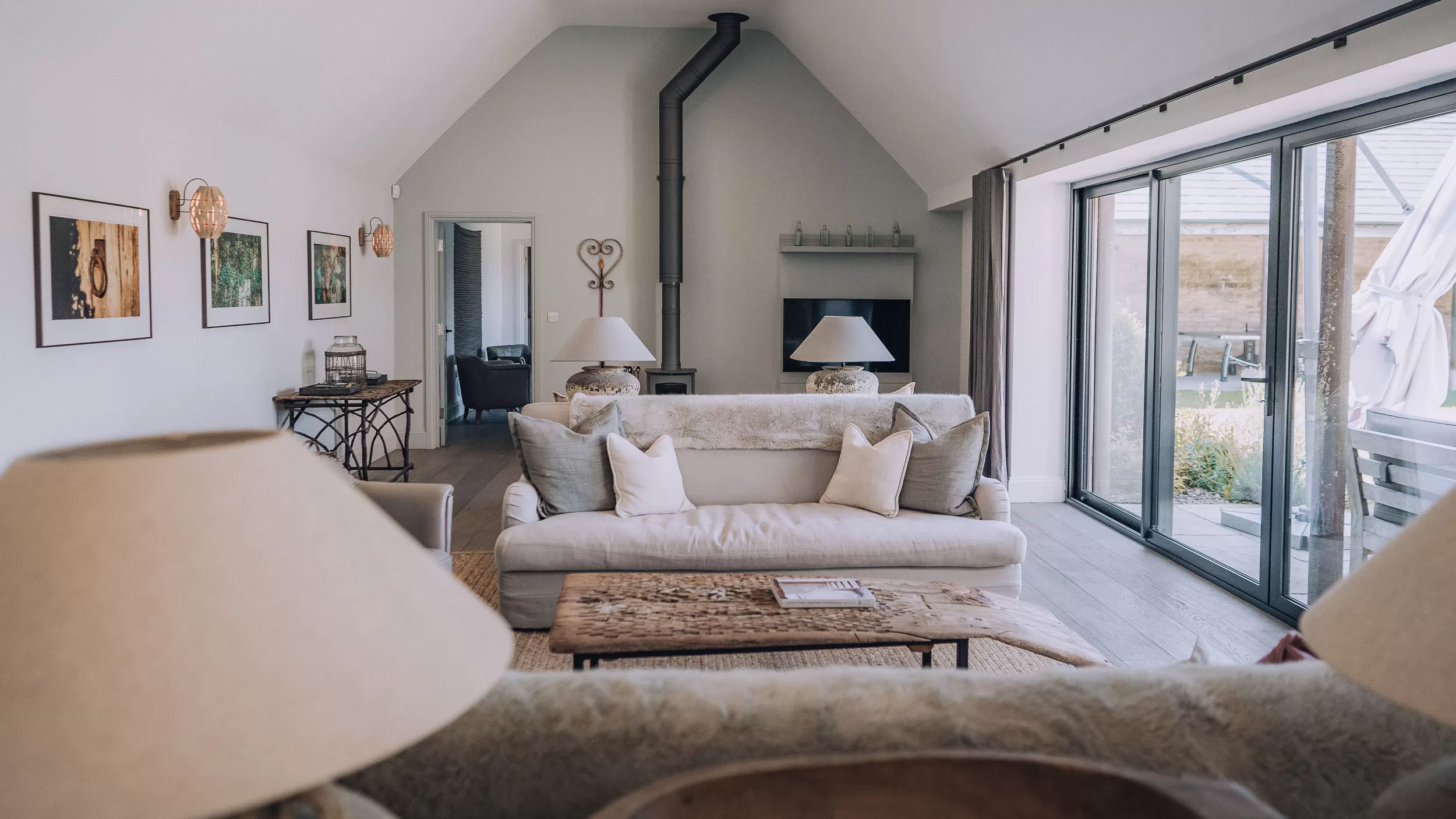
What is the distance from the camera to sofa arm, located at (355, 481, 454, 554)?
3576 mm

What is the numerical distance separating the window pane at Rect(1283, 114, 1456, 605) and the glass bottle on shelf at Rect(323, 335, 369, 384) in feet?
17.3

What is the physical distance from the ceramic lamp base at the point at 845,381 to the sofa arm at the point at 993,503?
106 cm

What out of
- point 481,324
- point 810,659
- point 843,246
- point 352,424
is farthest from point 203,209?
point 481,324

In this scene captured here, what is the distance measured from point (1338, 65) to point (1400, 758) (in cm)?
285

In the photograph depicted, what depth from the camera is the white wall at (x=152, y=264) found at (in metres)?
3.61

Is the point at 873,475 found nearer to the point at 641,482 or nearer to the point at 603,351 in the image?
the point at 641,482

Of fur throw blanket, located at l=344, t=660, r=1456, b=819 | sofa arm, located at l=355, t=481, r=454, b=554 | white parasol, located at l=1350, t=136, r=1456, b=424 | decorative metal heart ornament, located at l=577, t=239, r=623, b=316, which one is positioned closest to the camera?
fur throw blanket, located at l=344, t=660, r=1456, b=819

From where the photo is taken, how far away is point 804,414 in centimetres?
442

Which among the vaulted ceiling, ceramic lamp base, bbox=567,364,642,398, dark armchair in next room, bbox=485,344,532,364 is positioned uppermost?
the vaulted ceiling

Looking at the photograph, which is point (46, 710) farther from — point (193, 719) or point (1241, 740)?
point (1241, 740)

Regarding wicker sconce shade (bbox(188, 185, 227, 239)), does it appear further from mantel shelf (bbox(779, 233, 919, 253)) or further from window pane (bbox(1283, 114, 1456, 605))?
window pane (bbox(1283, 114, 1456, 605))

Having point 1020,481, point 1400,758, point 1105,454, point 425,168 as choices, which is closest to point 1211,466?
point 1105,454

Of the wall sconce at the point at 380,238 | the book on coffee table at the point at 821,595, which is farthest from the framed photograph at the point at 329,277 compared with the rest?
the book on coffee table at the point at 821,595

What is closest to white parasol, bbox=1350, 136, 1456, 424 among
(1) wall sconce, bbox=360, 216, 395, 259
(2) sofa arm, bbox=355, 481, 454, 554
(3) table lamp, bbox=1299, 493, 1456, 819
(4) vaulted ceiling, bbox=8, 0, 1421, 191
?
(4) vaulted ceiling, bbox=8, 0, 1421, 191
